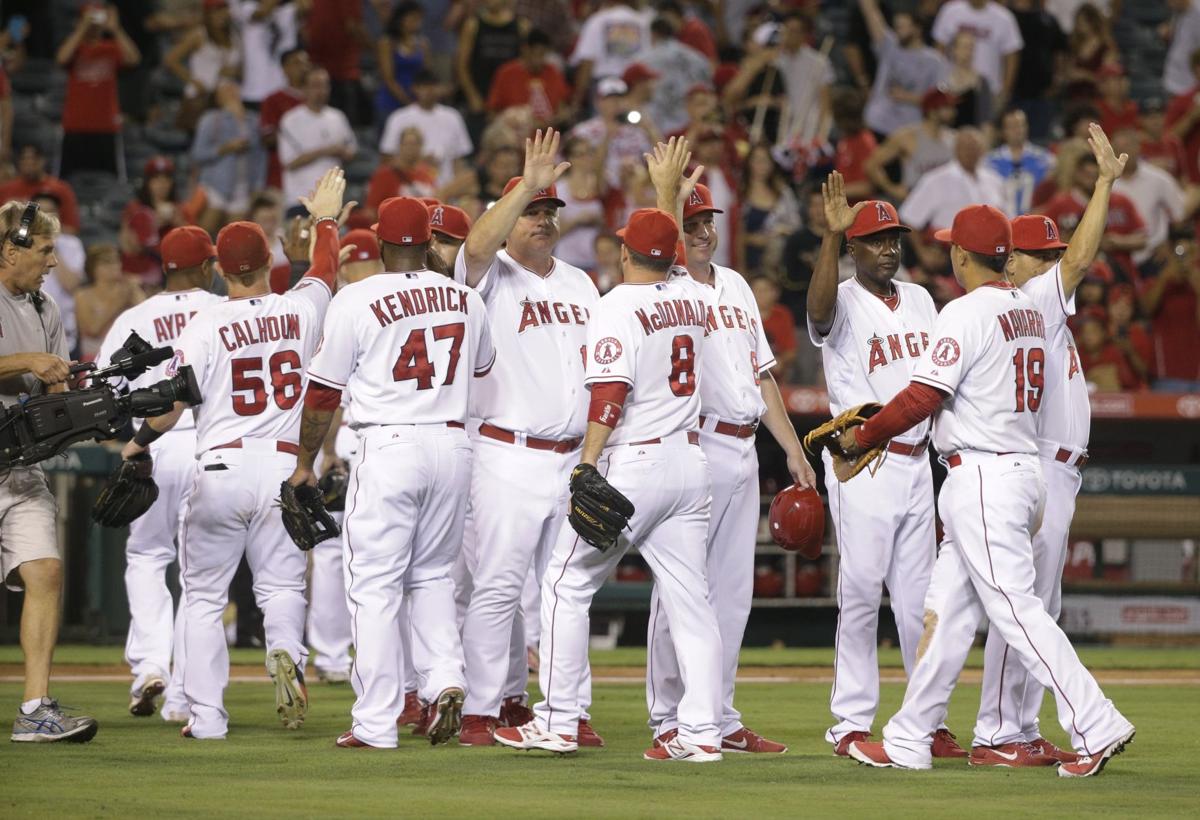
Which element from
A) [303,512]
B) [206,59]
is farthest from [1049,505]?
[206,59]

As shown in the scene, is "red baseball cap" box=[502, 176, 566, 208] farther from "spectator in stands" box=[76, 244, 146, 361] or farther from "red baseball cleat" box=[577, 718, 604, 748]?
"spectator in stands" box=[76, 244, 146, 361]

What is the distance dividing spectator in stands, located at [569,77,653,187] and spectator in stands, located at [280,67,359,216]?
2.13 meters

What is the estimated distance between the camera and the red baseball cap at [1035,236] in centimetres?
828

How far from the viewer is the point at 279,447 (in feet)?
28.9

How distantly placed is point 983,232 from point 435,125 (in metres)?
10.1

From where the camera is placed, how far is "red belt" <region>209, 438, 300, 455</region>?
8.69 m

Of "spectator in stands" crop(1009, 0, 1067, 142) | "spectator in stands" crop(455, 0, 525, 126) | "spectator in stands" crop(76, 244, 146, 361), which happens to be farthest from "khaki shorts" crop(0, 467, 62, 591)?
"spectator in stands" crop(1009, 0, 1067, 142)

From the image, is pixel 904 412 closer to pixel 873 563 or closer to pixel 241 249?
pixel 873 563

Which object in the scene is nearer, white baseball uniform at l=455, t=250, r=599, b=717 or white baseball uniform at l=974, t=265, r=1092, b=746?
white baseball uniform at l=974, t=265, r=1092, b=746

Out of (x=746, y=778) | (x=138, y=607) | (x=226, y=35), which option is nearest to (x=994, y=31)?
(x=226, y=35)

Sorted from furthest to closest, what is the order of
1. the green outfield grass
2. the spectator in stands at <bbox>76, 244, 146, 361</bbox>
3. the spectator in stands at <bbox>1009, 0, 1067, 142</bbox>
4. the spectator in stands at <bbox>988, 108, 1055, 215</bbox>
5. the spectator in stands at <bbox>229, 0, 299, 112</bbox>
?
the spectator in stands at <bbox>1009, 0, 1067, 142</bbox> → the spectator in stands at <bbox>229, 0, 299, 112</bbox> → the spectator in stands at <bbox>988, 108, 1055, 215</bbox> → the spectator in stands at <bbox>76, 244, 146, 361</bbox> → the green outfield grass

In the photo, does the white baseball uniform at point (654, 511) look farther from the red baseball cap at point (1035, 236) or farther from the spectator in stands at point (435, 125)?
the spectator in stands at point (435, 125)

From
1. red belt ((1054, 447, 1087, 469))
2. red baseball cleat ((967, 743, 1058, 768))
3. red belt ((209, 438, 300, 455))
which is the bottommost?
red baseball cleat ((967, 743, 1058, 768))

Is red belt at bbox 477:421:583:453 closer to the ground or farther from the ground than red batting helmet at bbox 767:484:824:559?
farther from the ground
